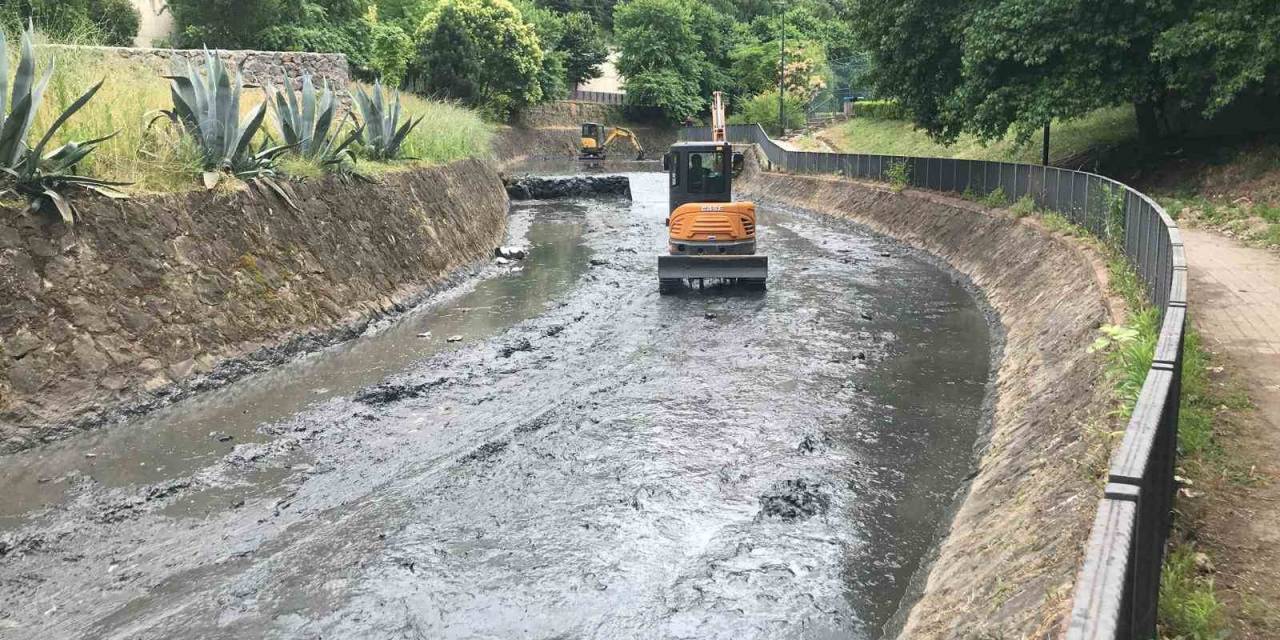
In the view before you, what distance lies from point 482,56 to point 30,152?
47.7 meters

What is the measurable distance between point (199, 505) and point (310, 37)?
3620 centimetres

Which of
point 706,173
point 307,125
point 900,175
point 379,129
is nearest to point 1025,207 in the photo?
point 706,173

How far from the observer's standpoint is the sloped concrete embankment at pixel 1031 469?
16.8 ft

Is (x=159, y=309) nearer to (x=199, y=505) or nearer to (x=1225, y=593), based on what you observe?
(x=199, y=505)

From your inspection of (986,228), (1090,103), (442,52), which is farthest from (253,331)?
(442,52)

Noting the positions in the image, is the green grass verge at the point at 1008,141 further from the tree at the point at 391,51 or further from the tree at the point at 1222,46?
the tree at the point at 391,51

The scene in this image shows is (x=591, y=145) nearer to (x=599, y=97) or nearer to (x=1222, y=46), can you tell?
(x=599, y=97)

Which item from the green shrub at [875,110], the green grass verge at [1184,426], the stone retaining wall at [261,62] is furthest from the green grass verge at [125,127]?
the green shrub at [875,110]

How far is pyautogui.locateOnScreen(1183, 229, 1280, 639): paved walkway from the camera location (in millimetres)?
4824

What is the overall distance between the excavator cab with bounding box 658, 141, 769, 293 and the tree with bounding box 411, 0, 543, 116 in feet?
114

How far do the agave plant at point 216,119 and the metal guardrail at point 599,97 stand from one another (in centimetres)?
6509

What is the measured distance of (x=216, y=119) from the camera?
12.8 m

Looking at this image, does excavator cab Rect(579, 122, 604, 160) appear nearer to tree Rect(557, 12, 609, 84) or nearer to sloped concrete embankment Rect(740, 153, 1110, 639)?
tree Rect(557, 12, 609, 84)

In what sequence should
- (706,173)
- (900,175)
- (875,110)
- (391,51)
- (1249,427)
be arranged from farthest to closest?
(391,51), (875,110), (900,175), (706,173), (1249,427)
